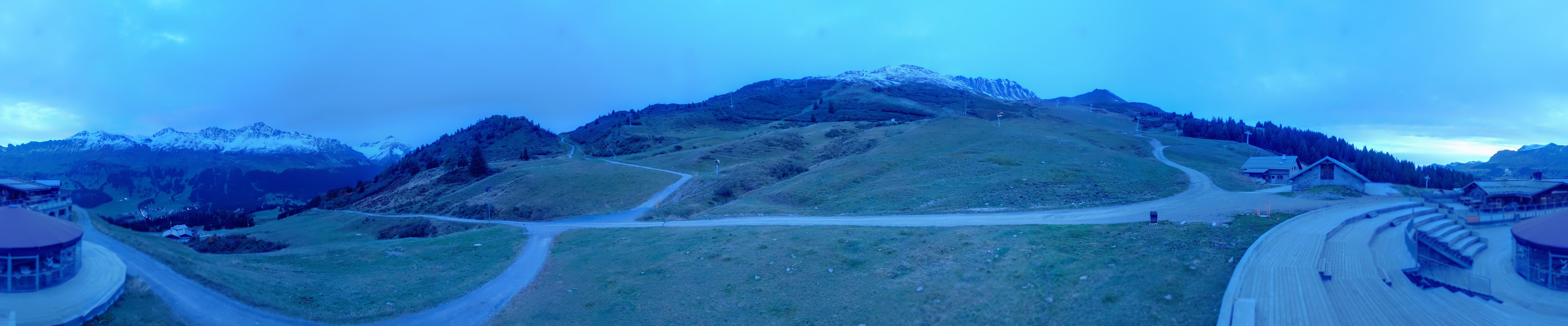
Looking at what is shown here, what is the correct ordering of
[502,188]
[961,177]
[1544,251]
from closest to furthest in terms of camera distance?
[1544,251], [961,177], [502,188]

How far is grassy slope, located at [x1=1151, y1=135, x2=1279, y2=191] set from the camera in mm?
40281

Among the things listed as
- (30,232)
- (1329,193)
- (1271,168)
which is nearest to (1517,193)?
(1329,193)

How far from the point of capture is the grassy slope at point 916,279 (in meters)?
15.3

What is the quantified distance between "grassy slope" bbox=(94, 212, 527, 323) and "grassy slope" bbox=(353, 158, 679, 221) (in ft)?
61.5

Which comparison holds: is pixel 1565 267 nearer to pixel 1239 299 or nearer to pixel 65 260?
pixel 1239 299

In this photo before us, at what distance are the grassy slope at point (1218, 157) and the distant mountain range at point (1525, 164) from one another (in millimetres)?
14150

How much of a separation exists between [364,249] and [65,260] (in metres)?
16.3

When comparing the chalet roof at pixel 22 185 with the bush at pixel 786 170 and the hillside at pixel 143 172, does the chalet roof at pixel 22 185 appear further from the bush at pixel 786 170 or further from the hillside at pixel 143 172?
the bush at pixel 786 170

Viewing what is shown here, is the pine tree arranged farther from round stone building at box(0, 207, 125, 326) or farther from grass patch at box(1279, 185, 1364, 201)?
grass patch at box(1279, 185, 1364, 201)

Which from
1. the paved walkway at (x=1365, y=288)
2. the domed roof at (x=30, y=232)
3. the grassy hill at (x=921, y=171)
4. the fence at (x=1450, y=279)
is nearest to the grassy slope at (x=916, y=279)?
the paved walkway at (x=1365, y=288)

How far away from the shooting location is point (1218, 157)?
70875 millimetres

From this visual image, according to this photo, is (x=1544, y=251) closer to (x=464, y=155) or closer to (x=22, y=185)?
(x=22, y=185)

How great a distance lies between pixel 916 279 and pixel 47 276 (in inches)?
844

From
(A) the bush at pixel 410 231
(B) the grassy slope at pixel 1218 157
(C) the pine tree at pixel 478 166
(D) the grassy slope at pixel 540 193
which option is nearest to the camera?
(B) the grassy slope at pixel 1218 157
